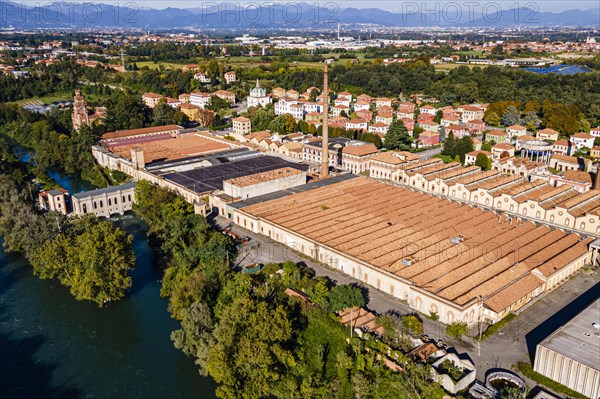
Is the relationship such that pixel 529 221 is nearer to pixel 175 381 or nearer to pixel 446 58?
pixel 175 381

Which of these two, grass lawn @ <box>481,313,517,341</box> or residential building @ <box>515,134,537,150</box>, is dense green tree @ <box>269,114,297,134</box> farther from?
grass lawn @ <box>481,313,517,341</box>

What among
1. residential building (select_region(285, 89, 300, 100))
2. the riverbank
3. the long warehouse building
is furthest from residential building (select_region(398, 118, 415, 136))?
the riverbank

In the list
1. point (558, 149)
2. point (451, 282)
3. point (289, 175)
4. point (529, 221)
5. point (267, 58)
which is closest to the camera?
point (451, 282)

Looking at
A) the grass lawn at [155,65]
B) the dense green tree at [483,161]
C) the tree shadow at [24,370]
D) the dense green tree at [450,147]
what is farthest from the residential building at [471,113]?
the grass lawn at [155,65]

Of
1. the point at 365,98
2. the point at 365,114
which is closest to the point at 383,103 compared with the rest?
the point at 365,98

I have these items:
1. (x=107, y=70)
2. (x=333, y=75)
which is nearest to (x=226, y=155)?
(x=333, y=75)

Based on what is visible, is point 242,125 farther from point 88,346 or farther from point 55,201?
point 88,346

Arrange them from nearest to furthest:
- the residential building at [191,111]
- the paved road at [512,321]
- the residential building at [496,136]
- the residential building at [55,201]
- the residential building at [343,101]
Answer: the paved road at [512,321] < the residential building at [55,201] < the residential building at [496,136] < the residential building at [191,111] < the residential building at [343,101]

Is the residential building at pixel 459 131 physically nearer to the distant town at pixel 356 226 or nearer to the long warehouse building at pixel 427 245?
the distant town at pixel 356 226

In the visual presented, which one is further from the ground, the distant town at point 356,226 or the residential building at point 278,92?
the residential building at point 278,92
